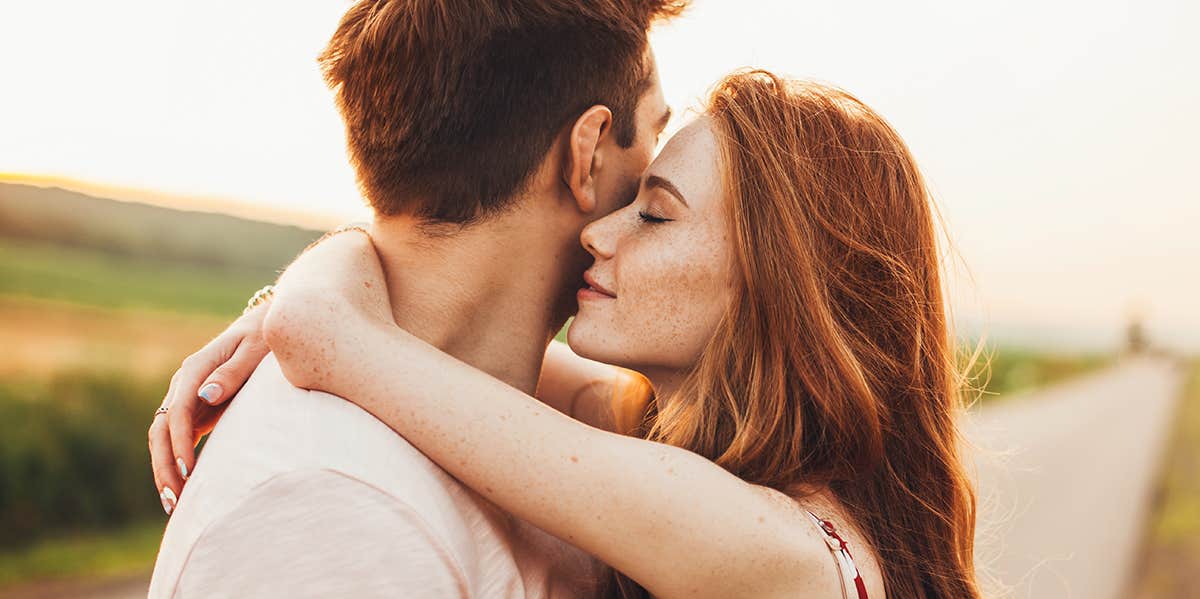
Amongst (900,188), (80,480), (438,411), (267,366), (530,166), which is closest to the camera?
(438,411)

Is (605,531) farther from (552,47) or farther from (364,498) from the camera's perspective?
(552,47)

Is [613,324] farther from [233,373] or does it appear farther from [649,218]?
[233,373]

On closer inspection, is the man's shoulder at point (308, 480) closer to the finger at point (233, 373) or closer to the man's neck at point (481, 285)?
the finger at point (233, 373)

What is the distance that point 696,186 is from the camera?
7.04 ft

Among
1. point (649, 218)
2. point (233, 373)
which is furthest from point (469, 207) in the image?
point (233, 373)

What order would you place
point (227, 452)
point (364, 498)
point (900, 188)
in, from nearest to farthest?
point (364, 498) → point (227, 452) → point (900, 188)

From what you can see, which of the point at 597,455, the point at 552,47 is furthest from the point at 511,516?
the point at 552,47

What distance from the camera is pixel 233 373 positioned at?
208cm

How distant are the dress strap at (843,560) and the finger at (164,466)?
1304 millimetres

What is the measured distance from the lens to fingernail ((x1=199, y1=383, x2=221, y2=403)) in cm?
203

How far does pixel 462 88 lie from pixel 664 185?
49cm

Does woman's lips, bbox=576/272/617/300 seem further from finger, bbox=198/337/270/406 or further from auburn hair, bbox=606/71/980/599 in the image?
finger, bbox=198/337/270/406

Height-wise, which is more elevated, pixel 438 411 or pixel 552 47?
pixel 552 47

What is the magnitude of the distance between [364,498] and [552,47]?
1048 millimetres
